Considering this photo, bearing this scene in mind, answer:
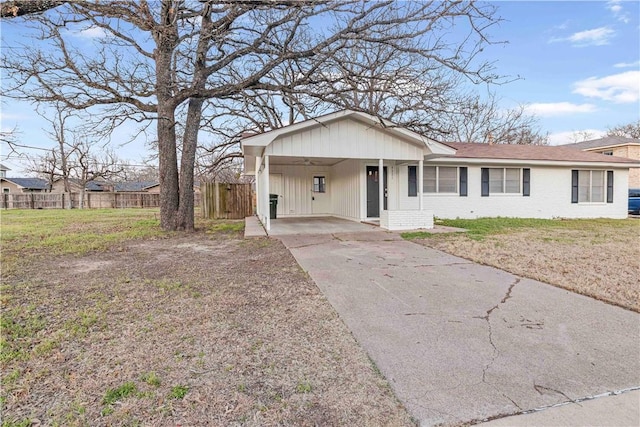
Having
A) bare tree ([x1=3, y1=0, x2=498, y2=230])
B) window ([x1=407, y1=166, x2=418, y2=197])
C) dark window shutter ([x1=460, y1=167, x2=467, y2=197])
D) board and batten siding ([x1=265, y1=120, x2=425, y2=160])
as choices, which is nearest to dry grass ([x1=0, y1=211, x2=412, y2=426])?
board and batten siding ([x1=265, y1=120, x2=425, y2=160])

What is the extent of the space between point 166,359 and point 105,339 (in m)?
0.79

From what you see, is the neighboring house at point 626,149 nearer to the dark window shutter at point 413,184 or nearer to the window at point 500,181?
the window at point 500,181

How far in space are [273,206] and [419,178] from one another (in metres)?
5.83

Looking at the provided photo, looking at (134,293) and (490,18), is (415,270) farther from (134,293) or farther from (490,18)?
(490,18)

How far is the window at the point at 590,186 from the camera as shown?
14805 mm

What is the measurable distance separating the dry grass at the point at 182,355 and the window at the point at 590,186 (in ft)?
49.6

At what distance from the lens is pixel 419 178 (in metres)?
11.0

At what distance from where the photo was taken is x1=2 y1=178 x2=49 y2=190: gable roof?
137 feet

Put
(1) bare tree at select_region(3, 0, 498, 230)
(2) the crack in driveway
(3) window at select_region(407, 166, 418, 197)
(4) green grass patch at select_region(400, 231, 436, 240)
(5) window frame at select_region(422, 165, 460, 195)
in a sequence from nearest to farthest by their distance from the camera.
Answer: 1. (2) the crack in driveway
2. (1) bare tree at select_region(3, 0, 498, 230)
3. (4) green grass patch at select_region(400, 231, 436, 240)
4. (3) window at select_region(407, 166, 418, 197)
5. (5) window frame at select_region(422, 165, 460, 195)

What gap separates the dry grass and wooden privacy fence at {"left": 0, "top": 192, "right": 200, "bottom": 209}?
2400 centimetres

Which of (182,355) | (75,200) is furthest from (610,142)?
(75,200)

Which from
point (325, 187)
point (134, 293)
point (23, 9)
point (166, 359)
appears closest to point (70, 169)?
point (325, 187)

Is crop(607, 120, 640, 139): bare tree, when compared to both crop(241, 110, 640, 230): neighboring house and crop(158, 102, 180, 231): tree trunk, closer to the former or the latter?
crop(241, 110, 640, 230): neighboring house

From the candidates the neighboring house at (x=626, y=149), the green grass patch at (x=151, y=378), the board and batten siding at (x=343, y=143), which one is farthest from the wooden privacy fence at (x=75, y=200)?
the neighboring house at (x=626, y=149)
